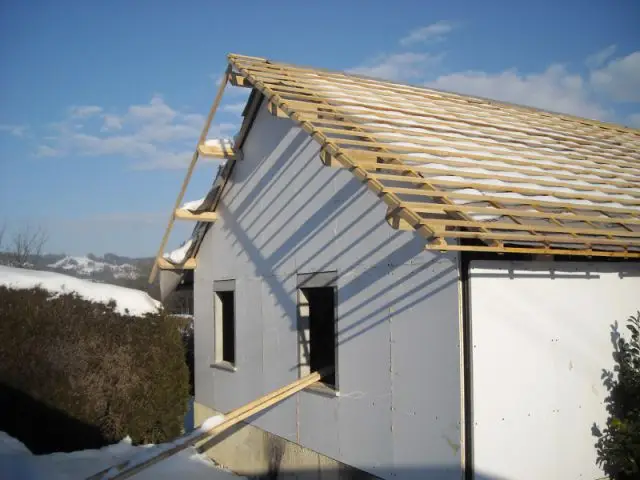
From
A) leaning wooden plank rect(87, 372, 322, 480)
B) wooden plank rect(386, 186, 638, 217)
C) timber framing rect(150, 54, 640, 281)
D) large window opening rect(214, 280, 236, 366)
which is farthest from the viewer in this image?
large window opening rect(214, 280, 236, 366)

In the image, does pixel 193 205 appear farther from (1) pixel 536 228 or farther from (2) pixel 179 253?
(1) pixel 536 228

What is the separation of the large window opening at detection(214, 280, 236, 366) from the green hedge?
1.09 meters

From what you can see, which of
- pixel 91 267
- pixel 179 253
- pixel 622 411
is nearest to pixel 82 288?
pixel 179 253

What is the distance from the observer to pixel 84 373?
10.2 meters

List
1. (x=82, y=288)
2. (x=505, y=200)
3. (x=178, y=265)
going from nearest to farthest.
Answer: (x=505, y=200)
(x=178, y=265)
(x=82, y=288)

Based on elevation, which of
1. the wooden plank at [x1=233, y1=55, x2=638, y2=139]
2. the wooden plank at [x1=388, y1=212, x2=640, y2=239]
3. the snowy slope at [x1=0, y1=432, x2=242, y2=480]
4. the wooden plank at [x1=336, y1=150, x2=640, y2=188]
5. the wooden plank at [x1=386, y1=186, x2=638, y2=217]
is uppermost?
the wooden plank at [x1=233, y1=55, x2=638, y2=139]

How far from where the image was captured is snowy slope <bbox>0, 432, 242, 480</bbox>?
846 centimetres

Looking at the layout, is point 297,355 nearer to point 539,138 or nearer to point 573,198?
point 573,198

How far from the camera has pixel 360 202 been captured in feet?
22.1

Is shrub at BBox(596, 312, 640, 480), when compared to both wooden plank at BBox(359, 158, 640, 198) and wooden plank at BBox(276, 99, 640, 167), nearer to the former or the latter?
wooden plank at BBox(359, 158, 640, 198)

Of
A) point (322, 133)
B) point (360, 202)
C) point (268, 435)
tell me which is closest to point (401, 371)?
point (360, 202)

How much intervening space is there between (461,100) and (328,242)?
438 centimetres

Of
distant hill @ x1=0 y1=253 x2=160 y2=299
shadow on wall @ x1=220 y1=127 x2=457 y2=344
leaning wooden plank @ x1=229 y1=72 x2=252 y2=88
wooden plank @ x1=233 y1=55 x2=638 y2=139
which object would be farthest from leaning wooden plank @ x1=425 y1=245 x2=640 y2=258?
distant hill @ x1=0 y1=253 x2=160 y2=299

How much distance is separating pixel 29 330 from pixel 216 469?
149 inches
